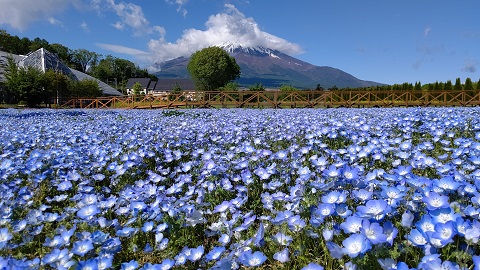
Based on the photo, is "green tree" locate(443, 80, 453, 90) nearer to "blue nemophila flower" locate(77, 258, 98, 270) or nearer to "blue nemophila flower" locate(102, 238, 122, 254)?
"blue nemophila flower" locate(102, 238, 122, 254)

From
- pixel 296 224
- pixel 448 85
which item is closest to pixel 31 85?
pixel 296 224

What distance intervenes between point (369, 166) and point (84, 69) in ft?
337

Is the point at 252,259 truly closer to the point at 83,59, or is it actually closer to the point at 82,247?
the point at 82,247

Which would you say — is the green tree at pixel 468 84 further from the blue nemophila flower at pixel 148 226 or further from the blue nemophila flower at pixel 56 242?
the blue nemophila flower at pixel 56 242

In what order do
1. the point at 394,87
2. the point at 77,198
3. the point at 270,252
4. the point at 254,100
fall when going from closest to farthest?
the point at 270,252
the point at 77,198
the point at 254,100
the point at 394,87

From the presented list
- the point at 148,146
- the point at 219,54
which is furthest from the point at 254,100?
the point at 219,54

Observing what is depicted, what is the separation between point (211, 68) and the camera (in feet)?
225

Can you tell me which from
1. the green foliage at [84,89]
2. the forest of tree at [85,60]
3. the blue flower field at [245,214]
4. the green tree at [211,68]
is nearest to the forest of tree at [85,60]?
the forest of tree at [85,60]

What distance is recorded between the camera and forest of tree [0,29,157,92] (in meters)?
74.7

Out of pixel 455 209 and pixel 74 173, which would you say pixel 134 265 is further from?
pixel 74 173

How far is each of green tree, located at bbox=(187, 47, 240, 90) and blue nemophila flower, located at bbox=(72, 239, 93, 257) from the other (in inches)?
2681

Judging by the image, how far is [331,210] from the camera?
173 centimetres

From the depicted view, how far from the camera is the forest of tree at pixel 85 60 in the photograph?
245ft

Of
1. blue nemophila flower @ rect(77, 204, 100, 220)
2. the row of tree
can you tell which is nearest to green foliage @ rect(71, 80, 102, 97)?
the row of tree
